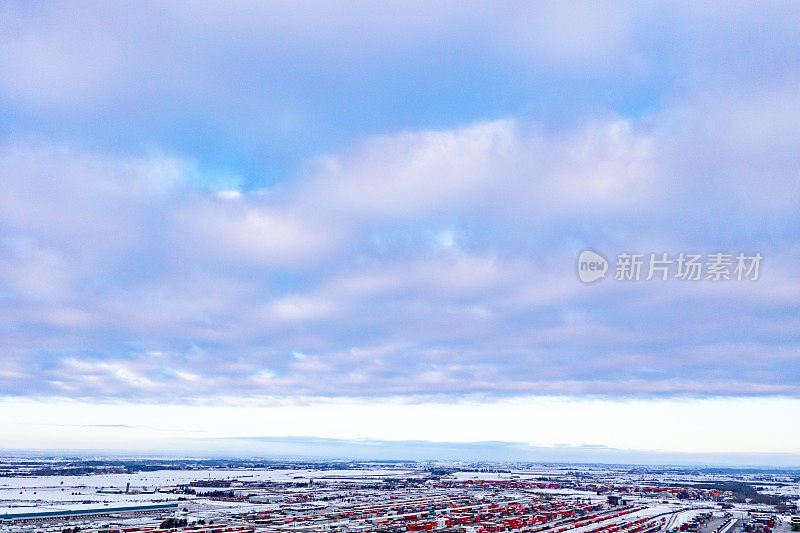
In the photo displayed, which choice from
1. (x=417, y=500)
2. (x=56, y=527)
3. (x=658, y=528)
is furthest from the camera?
(x=417, y=500)

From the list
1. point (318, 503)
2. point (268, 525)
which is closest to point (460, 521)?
point (268, 525)

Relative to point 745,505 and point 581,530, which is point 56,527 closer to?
point 581,530

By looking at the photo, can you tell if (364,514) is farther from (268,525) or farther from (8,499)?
(8,499)

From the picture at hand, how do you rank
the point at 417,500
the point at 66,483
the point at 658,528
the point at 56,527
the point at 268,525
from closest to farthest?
the point at 56,527
the point at 268,525
the point at 658,528
the point at 417,500
the point at 66,483

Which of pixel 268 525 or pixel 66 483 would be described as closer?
pixel 268 525

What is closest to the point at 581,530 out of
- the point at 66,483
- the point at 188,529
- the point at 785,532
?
the point at 785,532

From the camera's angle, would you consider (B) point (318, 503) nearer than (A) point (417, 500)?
Yes

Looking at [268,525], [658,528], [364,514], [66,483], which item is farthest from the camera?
[66,483]

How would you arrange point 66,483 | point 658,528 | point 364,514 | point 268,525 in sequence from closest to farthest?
point 268,525 → point 658,528 → point 364,514 → point 66,483

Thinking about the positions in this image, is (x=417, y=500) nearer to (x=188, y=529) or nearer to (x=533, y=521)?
(x=533, y=521)
